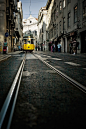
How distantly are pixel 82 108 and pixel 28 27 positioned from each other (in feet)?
297

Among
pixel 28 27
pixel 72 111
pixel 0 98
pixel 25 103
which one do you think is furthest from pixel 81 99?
pixel 28 27

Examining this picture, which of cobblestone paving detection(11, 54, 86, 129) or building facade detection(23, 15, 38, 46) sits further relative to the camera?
building facade detection(23, 15, 38, 46)

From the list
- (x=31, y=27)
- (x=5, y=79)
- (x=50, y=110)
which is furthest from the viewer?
(x=31, y=27)

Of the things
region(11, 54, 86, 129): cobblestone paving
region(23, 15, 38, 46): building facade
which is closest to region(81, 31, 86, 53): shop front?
region(11, 54, 86, 129): cobblestone paving

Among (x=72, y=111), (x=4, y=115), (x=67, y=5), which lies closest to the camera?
(x=4, y=115)

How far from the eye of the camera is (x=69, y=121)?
1.33m

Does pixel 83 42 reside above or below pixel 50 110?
above

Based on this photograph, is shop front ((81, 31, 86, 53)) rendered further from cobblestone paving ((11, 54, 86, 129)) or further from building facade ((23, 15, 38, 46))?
building facade ((23, 15, 38, 46))

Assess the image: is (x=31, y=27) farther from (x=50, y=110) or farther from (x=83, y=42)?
(x=50, y=110)

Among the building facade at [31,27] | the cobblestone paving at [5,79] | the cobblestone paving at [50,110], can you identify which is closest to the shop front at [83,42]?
the cobblestone paving at [5,79]

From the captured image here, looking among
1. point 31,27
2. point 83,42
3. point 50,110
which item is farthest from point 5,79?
point 31,27

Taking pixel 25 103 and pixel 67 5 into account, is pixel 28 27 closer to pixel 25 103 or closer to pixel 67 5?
pixel 67 5

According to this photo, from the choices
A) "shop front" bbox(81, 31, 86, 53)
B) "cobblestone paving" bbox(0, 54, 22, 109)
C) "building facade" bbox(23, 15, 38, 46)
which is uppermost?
"building facade" bbox(23, 15, 38, 46)

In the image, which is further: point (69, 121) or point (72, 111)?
point (72, 111)
